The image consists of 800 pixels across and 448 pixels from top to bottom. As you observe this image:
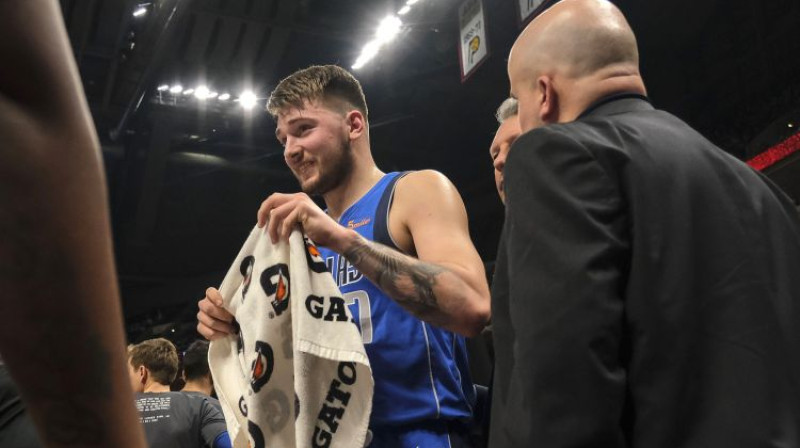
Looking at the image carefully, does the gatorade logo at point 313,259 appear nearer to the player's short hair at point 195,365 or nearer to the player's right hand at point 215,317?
the player's right hand at point 215,317

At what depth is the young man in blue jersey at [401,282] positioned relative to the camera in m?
1.74

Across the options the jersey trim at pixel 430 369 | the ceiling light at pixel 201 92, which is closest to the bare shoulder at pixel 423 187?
the jersey trim at pixel 430 369

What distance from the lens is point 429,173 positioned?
6.70ft

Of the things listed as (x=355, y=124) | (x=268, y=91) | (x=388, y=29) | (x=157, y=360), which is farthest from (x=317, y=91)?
(x=268, y=91)

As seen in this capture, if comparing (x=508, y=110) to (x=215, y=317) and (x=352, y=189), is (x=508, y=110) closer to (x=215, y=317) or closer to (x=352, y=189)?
(x=352, y=189)

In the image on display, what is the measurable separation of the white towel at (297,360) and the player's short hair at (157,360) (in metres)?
2.87

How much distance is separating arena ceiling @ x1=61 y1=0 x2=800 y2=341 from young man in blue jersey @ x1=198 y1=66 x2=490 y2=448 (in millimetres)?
5449

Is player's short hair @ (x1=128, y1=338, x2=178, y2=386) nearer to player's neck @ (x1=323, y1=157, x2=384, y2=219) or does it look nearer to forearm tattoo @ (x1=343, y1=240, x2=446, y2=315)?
player's neck @ (x1=323, y1=157, x2=384, y2=219)

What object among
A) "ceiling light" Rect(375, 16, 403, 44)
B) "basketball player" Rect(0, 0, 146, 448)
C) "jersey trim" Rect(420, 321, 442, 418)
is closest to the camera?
"basketball player" Rect(0, 0, 146, 448)

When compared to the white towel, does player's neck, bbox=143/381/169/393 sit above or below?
below

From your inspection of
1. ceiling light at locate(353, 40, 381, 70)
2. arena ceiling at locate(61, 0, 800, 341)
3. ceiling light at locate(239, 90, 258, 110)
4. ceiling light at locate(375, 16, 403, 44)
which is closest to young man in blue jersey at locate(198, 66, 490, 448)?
arena ceiling at locate(61, 0, 800, 341)

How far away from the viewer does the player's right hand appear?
6.13 ft

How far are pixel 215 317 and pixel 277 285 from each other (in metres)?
0.27

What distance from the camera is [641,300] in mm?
Result: 1172
